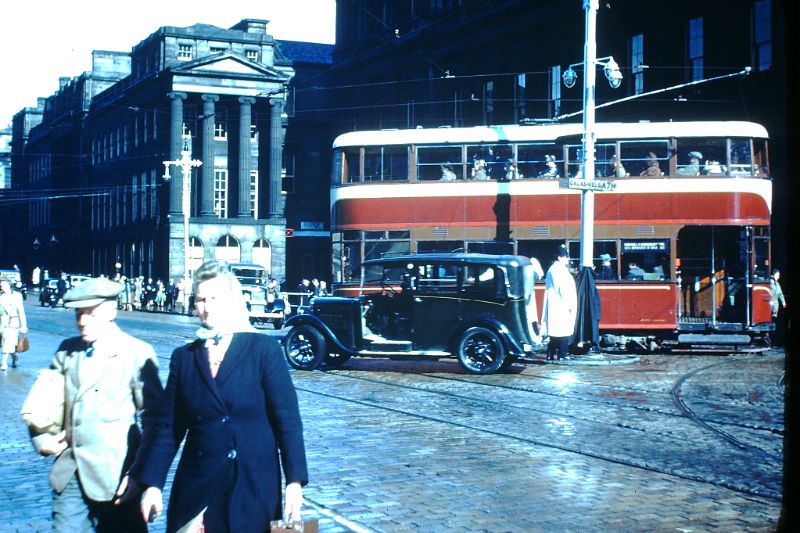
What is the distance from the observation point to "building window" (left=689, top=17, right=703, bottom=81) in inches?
1244

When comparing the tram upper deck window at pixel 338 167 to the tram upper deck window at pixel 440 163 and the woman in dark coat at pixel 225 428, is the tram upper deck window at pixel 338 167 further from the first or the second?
the woman in dark coat at pixel 225 428

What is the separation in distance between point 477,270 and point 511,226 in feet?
16.4

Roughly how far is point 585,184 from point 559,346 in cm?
306

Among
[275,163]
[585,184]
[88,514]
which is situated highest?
[275,163]

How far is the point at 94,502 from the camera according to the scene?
4695mm

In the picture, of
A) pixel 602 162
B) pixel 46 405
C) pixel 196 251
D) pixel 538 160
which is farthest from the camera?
pixel 196 251

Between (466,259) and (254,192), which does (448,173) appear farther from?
(254,192)

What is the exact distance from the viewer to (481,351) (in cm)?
1719

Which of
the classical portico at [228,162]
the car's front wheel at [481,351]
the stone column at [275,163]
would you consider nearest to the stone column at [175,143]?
the classical portico at [228,162]

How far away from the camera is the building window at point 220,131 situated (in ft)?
207

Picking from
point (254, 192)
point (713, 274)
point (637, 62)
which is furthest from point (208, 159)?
point (713, 274)

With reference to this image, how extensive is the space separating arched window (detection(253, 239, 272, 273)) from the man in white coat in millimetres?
43939

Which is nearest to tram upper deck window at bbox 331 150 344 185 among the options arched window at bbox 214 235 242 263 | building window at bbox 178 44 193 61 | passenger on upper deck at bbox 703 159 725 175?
passenger on upper deck at bbox 703 159 725 175

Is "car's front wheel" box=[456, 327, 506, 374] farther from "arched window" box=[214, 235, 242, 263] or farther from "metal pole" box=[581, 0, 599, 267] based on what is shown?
"arched window" box=[214, 235, 242, 263]
